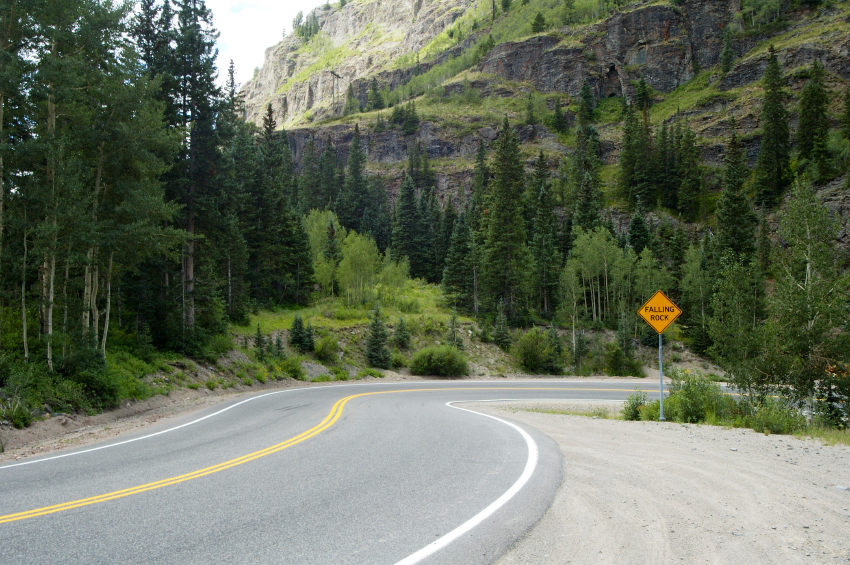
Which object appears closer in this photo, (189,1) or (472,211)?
(189,1)

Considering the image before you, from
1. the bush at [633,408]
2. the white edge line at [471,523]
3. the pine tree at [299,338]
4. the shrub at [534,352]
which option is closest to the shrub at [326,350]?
the pine tree at [299,338]

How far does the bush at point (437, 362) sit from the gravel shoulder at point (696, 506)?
954 inches

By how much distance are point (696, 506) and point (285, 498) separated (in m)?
4.40

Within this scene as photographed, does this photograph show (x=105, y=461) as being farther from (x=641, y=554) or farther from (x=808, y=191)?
(x=808, y=191)

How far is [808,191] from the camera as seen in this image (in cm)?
1838

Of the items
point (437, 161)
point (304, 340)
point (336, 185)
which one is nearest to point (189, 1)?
point (304, 340)

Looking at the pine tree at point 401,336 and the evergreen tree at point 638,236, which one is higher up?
the evergreen tree at point 638,236

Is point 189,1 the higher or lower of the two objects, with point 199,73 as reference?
higher

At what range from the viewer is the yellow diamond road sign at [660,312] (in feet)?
37.5

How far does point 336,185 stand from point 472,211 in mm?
30381

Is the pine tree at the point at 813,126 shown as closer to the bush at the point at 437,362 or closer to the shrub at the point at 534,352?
the shrub at the point at 534,352

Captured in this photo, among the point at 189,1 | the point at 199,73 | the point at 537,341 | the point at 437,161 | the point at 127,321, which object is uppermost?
the point at 437,161

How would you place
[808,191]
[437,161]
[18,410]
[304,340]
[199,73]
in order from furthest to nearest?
[437,161] → [304,340] → [199,73] → [808,191] → [18,410]

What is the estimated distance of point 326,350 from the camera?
31.5 metres
